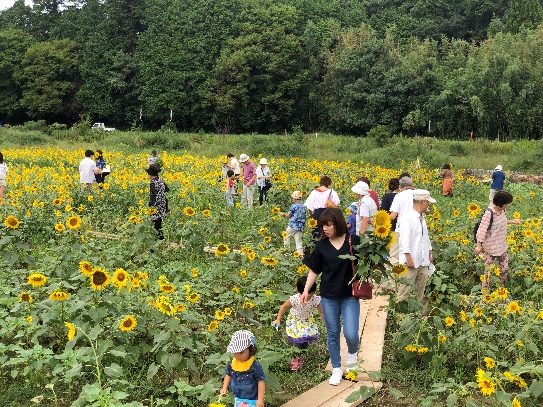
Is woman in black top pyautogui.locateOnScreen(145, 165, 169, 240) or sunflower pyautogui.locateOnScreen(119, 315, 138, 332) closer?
sunflower pyautogui.locateOnScreen(119, 315, 138, 332)

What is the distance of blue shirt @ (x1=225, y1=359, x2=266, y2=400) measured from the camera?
3178mm

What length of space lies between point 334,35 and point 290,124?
6.58 meters

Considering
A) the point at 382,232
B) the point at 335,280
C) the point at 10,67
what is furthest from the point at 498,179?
the point at 10,67

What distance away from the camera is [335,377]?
383 centimetres

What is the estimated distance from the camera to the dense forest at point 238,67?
105ft

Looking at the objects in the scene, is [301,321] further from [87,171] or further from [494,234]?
[87,171]

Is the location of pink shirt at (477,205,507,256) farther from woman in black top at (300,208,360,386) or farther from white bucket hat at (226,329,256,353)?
white bucket hat at (226,329,256,353)

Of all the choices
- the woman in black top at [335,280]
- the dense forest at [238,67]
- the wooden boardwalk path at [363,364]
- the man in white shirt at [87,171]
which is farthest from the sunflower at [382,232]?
the dense forest at [238,67]

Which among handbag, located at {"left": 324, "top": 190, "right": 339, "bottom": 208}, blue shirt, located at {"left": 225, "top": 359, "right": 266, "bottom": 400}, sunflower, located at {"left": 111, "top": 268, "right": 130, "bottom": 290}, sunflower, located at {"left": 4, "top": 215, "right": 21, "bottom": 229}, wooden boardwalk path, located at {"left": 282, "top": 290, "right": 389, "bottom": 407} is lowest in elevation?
wooden boardwalk path, located at {"left": 282, "top": 290, "right": 389, "bottom": 407}

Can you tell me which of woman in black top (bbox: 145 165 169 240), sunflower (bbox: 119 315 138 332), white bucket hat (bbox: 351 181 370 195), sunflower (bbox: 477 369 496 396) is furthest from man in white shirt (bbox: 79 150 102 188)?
sunflower (bbox: 477 369 496 396)

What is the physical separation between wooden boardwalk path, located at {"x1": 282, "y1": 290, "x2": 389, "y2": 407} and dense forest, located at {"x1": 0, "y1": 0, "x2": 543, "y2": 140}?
26247 mm

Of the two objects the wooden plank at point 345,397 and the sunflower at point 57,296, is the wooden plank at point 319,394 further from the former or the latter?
the sunflower at point 57,296

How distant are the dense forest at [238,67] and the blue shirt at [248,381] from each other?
28305 mm

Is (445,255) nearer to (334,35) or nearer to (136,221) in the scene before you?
(136,221)
